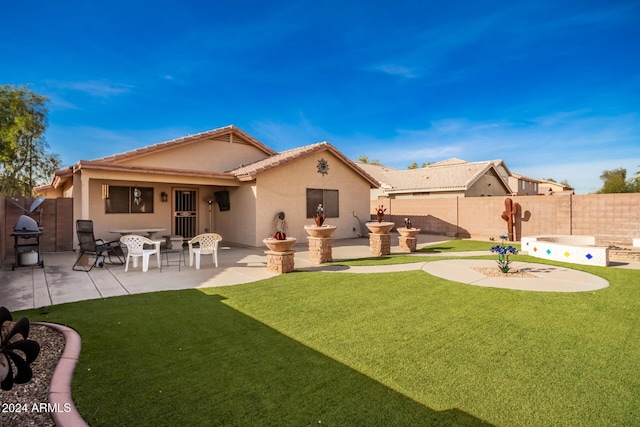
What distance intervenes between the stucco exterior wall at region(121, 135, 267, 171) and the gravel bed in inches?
428

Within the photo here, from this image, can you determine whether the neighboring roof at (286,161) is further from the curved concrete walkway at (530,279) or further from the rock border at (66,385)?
the rock border at (66,385)

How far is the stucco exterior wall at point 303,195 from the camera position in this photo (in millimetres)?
13281

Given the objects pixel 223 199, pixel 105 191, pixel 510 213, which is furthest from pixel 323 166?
pixel 510 213

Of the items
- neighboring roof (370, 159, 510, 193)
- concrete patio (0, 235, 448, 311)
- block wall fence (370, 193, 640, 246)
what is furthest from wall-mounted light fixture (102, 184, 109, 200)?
neighboring roof (370, 159, 510, 193)

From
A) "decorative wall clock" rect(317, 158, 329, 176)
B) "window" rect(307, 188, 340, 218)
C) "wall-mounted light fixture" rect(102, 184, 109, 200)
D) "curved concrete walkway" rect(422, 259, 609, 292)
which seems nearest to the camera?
"curved concrete walkway" rect(422, 259, 609, 292)

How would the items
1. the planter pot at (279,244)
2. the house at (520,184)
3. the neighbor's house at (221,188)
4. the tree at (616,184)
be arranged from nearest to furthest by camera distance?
the planter pot at (279,244) → the neighbor's house at (221,188) → the house at (520,184) → the tree at (616,184)

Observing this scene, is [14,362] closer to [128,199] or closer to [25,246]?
[25,246]

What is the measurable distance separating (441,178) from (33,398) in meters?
26.6

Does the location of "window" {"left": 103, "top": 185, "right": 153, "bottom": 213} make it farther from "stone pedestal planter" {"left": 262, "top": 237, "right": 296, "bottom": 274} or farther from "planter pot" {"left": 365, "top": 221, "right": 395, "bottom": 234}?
"planter pot" {"left": 365, "top": 221, "right": 395, "bottom": 234}

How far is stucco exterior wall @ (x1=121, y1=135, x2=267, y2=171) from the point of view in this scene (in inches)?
540

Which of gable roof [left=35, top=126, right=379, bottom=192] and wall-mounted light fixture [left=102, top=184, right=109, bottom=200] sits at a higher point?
gable roof [left=35, top=126, right=379, bottom=192]

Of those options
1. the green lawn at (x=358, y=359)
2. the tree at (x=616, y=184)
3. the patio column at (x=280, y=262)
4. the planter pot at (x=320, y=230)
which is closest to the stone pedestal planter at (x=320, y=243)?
the planter pot at (x=320, y=230)

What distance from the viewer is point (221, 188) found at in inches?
598

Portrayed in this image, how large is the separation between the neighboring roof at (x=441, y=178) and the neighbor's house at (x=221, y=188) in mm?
9988
